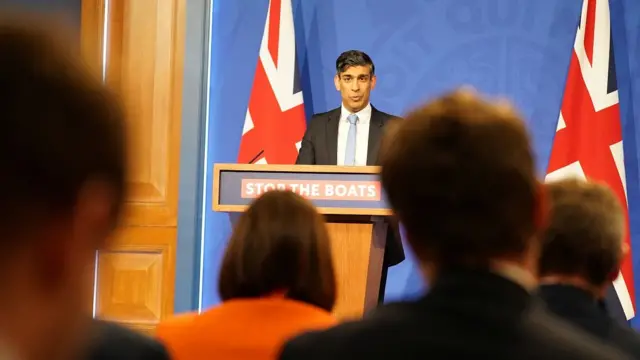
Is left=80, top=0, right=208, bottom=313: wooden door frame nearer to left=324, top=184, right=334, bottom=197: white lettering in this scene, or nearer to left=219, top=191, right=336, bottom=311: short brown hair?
left=324, top=184, right=334, bottom=197: white lettering

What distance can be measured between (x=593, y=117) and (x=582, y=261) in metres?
3.31

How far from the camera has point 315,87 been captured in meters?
4.85

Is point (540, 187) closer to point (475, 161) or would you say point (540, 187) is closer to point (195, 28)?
point (475, 161)

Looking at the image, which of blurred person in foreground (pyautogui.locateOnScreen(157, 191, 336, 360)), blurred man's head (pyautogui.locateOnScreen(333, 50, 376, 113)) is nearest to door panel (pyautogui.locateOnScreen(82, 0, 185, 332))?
blurred man's head (pyautogui.locateOnScreen(333, 50, 376, 113))

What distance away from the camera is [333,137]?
4.20 meters

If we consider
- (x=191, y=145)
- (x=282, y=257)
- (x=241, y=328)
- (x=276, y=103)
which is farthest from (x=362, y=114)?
(x=241, y=328)

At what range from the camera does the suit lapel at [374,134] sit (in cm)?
408

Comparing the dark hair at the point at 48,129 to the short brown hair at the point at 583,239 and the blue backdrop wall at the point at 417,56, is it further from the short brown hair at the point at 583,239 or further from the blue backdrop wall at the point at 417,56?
the blue backdrop wall at the point at 417,56

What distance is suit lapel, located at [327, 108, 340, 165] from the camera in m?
4.16

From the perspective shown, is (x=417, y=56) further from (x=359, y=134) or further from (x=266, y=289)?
(x=266, y=289)

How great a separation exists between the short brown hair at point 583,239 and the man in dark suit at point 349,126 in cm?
279

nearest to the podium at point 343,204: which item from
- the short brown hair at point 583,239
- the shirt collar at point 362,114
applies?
the shirt collar at point 362,114

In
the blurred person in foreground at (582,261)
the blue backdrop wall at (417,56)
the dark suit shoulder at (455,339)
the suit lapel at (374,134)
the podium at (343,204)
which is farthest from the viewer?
the blue backdrop wall at (417,56)

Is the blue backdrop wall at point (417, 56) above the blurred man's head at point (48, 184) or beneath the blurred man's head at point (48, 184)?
above
